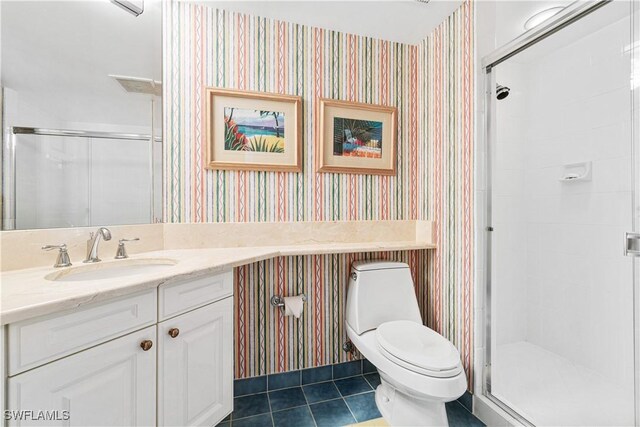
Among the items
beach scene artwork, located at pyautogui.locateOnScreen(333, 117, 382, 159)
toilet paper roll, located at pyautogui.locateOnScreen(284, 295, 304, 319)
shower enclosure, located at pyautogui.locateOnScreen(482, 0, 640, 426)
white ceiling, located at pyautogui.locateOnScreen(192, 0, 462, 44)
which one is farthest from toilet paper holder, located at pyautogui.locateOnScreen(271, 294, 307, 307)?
white ceiling, located at pyautogui.locateOnScreen(192, 0, 462, 44)

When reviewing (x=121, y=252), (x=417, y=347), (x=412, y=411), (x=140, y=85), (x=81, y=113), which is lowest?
(x=412, y=411)

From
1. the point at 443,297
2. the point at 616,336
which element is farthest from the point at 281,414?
the point at 616,336

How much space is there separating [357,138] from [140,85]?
128 centimetres

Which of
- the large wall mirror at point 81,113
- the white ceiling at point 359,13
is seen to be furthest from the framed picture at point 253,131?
the white ceiling at point 359,13

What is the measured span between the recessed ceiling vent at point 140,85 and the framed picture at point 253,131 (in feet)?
0.86

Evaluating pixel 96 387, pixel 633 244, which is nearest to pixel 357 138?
pixel 633 244

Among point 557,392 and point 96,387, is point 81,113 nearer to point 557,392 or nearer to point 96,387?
point 96,387

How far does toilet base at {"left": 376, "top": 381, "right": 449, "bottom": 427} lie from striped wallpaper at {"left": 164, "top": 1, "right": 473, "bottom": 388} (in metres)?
0.39

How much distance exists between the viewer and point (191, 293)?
3.68 ft

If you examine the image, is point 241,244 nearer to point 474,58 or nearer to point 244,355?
point 244,355

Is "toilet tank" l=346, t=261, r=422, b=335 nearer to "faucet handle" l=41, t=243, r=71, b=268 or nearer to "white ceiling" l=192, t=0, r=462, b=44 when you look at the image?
"faucet handle" l=41, t=243, r=71, b=268

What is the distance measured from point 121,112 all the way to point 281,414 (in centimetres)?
179

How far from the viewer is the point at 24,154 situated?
115 centimetres

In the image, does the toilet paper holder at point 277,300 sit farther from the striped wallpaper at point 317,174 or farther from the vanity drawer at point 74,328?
the vanity drawer at point 74,328
